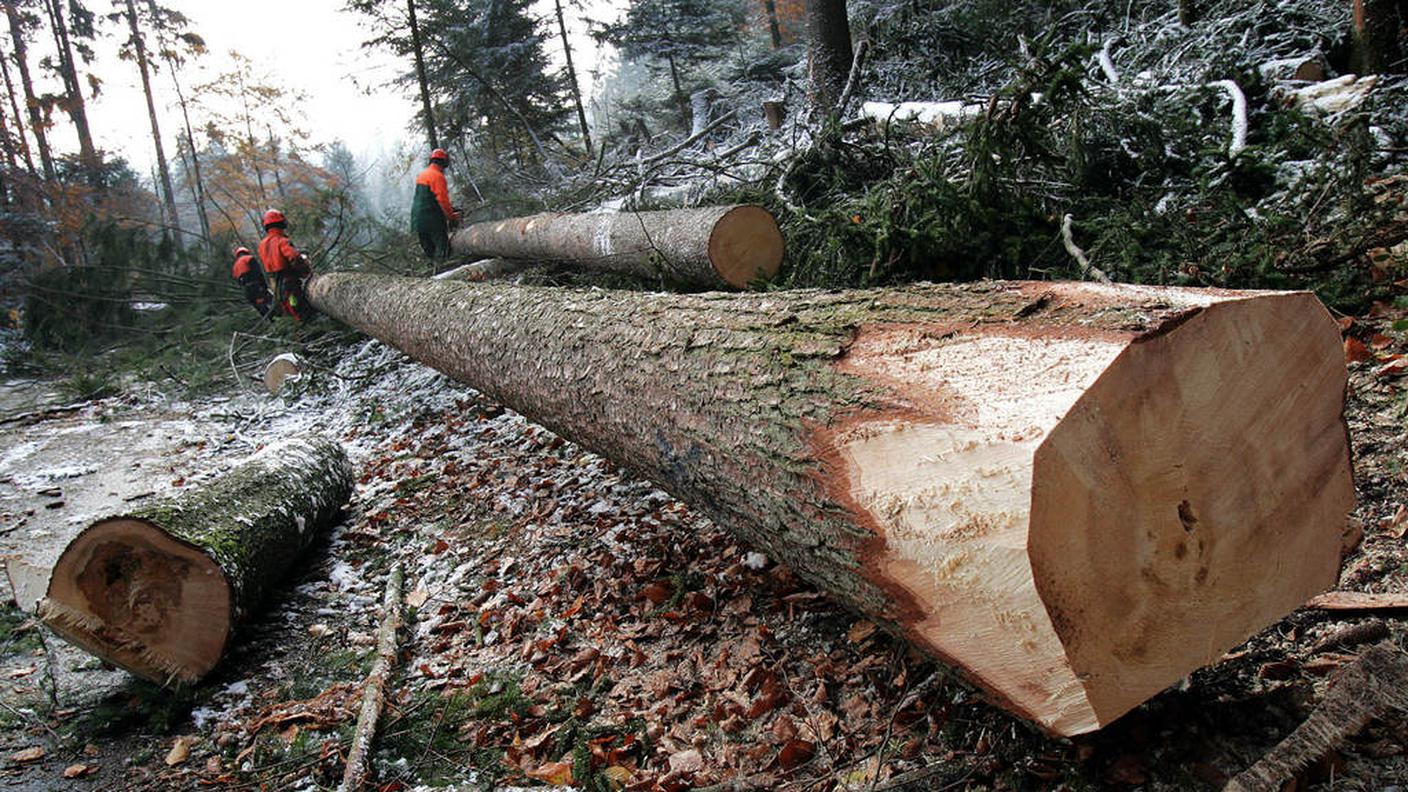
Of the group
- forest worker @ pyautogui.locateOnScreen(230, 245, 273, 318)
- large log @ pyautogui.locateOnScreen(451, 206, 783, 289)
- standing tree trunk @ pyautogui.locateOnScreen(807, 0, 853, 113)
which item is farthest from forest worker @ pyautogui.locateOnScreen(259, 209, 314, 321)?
standing tree trunk @ pyautogui.locateOnScreen(807, 0, 853, 113)

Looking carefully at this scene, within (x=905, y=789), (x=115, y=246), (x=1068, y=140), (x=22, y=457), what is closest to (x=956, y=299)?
(x=905, y=789)

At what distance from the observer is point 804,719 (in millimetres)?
2193

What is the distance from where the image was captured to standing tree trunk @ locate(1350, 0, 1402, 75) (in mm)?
4926

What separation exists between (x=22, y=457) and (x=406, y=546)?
4.92 metres

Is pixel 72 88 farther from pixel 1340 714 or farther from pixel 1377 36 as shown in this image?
pixel 1340 714

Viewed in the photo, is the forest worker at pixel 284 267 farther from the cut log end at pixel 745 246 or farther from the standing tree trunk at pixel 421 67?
the cut log end at pixel 745 246

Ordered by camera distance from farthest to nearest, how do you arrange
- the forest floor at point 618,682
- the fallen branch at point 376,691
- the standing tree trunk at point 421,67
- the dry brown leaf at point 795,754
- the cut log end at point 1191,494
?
the standing tree trunk at point 421,67 → the fallen branch at point 376,691 → the dry brown leaf at point 795,754 → the forest floor at point 618,682 → the cut log end at point 1191,494

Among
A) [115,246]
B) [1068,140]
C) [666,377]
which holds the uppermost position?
[115,246]

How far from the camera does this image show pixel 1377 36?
499 centimetres

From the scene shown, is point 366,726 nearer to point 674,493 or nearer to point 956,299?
point 674,493

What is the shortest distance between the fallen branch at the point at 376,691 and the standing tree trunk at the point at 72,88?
1910cm

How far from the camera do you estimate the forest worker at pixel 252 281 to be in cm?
938

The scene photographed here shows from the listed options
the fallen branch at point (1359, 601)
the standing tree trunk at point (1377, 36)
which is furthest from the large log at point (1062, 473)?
the standing tree trunk at point (1377, 36)

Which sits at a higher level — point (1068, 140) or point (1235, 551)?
point (1068, 140)
